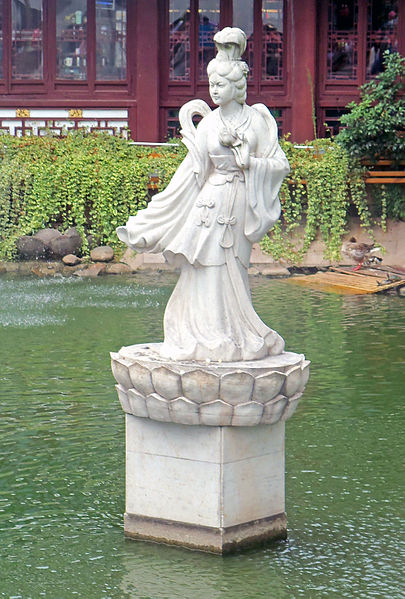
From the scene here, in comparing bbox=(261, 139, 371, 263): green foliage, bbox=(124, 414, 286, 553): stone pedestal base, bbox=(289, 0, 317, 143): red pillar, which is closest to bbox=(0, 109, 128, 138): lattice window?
bbox=(289, 0, 317, 143): red pillar

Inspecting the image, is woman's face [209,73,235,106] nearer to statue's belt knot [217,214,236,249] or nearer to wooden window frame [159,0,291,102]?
statue's belt knot [217,214,236,249]

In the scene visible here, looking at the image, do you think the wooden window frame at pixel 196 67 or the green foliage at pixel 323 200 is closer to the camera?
the green foliage at pixel 323 200

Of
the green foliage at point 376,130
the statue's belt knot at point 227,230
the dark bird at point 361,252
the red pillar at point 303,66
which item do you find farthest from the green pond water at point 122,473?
the red pillar at point 303,66

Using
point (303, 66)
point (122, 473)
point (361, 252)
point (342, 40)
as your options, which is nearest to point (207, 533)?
point (122, 473)

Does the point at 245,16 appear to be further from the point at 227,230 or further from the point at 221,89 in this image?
the point at 227,230

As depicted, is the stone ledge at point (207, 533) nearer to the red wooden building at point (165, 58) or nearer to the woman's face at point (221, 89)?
the woman's face at point (221, 89)

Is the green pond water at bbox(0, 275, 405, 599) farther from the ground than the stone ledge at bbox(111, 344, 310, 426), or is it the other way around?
the stone ledge at bbox(111, 344, 310, 426)

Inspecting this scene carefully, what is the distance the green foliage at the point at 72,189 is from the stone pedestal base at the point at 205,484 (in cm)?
1224

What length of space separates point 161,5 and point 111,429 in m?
13.9

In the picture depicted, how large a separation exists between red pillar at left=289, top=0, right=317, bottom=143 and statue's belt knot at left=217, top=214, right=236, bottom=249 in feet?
48.0

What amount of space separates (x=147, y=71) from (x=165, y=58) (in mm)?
615

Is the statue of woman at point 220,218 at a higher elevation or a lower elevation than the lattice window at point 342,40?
lower

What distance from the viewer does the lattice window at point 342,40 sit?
2141 centimetres

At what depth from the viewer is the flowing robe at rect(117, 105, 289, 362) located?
6.82 meters
